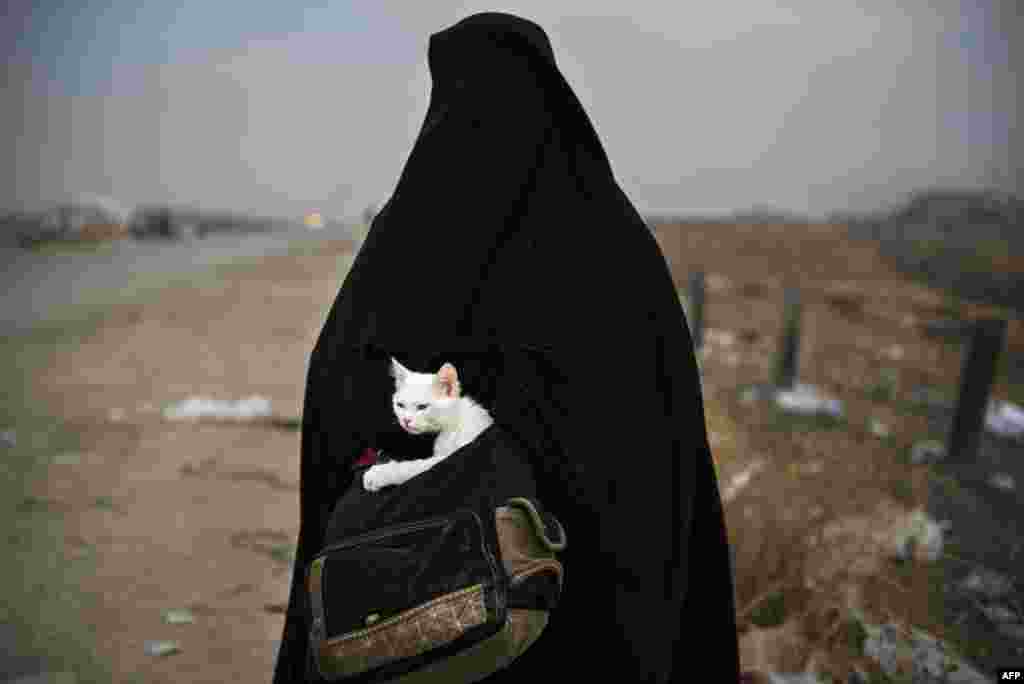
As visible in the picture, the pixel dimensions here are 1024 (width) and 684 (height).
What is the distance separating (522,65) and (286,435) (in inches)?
163

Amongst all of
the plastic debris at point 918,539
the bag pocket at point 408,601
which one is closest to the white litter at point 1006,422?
the plastic debris at point 918,539

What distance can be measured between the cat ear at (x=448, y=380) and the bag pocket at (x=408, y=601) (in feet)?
0.75

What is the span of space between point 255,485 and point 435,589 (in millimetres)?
3581

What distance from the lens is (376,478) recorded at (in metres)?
1.18

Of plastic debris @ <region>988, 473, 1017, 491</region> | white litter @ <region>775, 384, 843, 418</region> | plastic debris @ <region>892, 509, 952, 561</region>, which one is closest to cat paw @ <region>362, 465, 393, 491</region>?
plastic debris @ <region>892, 509, 952, 561</region>

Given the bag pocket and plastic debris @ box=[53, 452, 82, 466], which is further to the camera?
plastic debris @ box=[53, 452, 82, 466]

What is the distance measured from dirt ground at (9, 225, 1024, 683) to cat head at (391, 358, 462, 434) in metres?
2.00

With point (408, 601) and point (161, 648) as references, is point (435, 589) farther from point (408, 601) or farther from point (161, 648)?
point (161, 648)

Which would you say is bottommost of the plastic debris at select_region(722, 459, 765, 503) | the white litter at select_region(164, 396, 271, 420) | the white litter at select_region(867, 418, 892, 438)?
the white litter at select_region(164, 396, 271, 420)

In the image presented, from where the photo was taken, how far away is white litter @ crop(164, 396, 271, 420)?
17.2ft

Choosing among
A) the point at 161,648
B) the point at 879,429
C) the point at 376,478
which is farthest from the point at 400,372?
the point at 879,429

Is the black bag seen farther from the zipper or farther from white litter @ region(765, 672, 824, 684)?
white litter @ region(765, 672, 824, 684)

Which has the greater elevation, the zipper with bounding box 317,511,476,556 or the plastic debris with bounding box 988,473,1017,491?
the zipper with bounding box 317,511,476,556

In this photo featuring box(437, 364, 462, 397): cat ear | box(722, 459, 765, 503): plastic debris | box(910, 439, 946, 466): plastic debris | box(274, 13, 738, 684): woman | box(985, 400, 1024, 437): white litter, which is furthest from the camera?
box(985, 400, 1024, 437): white litter
